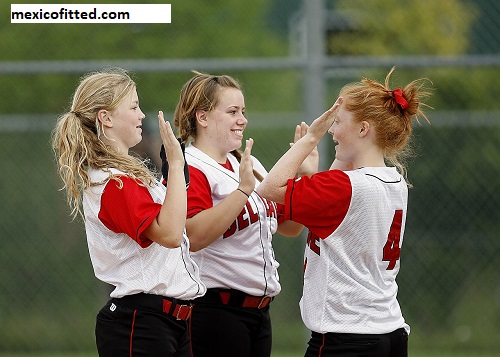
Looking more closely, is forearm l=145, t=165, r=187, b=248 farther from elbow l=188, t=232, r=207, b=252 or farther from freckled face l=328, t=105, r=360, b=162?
freckled face l=328, t=105, r=360, b=162

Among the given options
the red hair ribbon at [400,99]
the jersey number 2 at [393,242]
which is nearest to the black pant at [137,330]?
the jersey number 2 at [393,242]

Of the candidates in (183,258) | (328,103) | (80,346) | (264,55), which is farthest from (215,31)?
(183,258)

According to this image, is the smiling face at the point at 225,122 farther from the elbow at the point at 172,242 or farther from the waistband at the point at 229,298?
the elbow at the point at 172,242

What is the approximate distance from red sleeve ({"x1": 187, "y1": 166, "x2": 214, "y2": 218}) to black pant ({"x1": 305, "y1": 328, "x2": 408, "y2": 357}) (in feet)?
2.32

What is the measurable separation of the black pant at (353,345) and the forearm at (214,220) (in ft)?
1.90

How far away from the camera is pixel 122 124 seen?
3.66 m

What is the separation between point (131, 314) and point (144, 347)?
0.13 m

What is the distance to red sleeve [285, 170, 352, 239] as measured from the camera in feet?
11.9

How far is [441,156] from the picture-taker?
6785mm

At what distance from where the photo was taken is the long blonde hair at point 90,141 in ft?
11.7

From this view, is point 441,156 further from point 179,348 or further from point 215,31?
point 179,348

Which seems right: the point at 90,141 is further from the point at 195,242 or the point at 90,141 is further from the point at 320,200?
the point at 320,200

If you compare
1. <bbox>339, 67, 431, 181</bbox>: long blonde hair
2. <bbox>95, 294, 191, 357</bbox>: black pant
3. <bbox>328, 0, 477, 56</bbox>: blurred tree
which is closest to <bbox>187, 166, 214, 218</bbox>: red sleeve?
<bbox>95, 294, 191, 357</bbox>: black pant

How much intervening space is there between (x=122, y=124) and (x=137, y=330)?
796 mm
